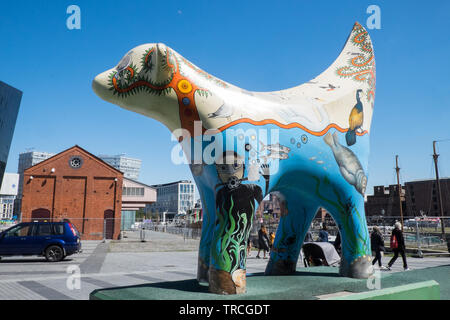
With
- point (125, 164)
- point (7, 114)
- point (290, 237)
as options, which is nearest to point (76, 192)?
point (290, 237)

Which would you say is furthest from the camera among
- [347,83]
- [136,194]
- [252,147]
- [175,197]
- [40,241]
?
[175,197]

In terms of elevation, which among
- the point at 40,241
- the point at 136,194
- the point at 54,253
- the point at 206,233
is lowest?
the point at 54,253

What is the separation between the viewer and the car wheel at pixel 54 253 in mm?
13732

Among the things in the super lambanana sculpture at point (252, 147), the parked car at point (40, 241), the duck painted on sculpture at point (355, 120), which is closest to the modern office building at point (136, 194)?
the parked car at point (40, 241)

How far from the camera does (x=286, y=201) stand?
5.22 m

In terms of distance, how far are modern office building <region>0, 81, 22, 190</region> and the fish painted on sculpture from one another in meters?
3.63

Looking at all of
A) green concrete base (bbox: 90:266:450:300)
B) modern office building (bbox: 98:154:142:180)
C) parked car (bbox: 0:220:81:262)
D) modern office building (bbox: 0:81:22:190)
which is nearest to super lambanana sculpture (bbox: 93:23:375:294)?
green concrete base (bbox: 90:266:450:300)

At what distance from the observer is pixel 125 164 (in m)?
157

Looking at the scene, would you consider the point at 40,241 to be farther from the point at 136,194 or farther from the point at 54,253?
the point at 136,194

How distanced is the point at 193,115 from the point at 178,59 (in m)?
0.69

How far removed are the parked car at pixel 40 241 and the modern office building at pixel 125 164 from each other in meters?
143

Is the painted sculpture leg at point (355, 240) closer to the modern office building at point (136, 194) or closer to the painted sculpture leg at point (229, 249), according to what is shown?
the painted sculpture leg at point (229, 249)

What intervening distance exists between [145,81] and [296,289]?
115 inches

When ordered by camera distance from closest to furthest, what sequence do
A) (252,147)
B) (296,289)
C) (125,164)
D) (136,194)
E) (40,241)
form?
(252,147) < (296,289) < (40,241) < (136,194) < (125,164)
